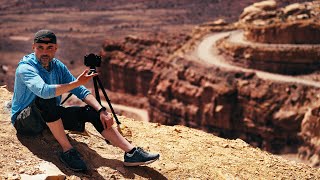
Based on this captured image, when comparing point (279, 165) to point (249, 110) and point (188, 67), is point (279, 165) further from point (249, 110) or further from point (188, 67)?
point (188, 67)

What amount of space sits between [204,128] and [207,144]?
26.8 metres

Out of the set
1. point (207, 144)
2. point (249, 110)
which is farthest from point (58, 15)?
point (207, 144)

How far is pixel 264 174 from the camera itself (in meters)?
9.11

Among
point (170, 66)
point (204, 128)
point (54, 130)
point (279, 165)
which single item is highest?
point (54, 130)

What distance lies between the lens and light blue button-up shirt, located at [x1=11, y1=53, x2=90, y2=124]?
707 cm

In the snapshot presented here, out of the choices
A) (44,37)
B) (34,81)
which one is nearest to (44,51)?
(44,37)

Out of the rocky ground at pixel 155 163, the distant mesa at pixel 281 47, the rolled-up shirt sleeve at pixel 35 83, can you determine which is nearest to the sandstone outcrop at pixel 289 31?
the distant mesa at pixel 281 47

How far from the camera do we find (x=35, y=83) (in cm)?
714

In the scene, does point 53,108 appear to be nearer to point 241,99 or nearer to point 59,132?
point 59,132

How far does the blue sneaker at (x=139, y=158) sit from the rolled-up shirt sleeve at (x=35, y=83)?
5.72 ft

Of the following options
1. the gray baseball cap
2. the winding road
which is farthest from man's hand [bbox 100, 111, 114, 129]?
the winding road

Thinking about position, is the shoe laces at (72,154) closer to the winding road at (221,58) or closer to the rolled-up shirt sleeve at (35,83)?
the rolled-up shirt sleeve at (35,83)

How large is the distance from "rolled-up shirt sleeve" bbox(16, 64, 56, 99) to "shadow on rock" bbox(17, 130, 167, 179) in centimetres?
130

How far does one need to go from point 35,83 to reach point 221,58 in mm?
35171
